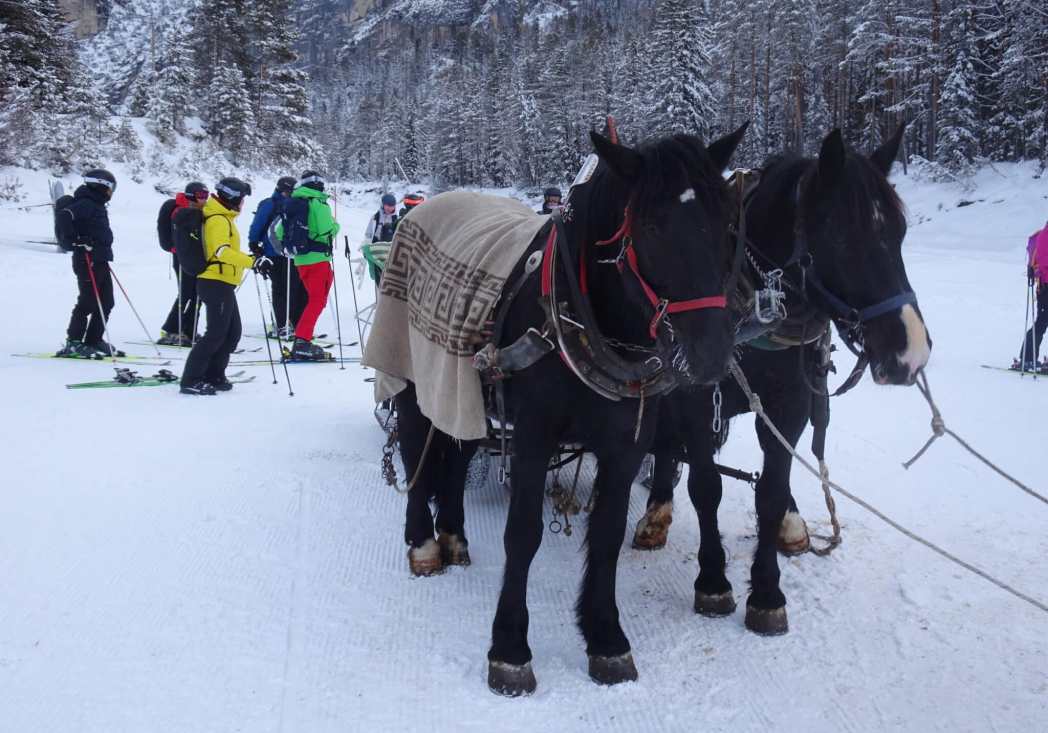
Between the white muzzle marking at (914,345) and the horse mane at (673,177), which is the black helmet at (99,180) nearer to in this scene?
the horse mane at (673,177)

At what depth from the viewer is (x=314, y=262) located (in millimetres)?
9320

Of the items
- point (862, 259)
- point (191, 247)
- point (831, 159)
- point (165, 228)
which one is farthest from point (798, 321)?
point (165, 228)

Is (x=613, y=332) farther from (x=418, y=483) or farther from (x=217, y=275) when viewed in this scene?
(x=217, y=275)

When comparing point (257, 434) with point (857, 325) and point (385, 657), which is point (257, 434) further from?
point (857, 325)

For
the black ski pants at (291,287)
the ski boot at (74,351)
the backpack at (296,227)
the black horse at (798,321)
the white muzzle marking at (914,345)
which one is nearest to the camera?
the white muzzle marking at (914,345)

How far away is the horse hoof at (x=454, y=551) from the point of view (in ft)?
12.4

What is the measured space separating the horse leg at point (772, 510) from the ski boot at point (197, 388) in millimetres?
5910

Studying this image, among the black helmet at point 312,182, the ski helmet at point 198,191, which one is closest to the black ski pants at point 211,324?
the ski helmet at point 198,191

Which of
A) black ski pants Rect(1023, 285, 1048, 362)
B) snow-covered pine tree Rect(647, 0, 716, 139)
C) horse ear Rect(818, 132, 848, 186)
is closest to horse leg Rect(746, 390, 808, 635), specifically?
horse ear Rect(818, 132, 848, 186)

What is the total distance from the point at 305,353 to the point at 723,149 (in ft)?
25.6

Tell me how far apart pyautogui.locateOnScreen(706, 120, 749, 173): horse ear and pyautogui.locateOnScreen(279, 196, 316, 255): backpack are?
25.3ft

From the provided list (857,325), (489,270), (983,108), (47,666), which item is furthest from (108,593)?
(983,108)

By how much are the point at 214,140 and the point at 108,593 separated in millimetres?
38990

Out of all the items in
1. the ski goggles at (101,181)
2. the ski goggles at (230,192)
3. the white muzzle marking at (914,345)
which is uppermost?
the ski goggles at (101,181)
